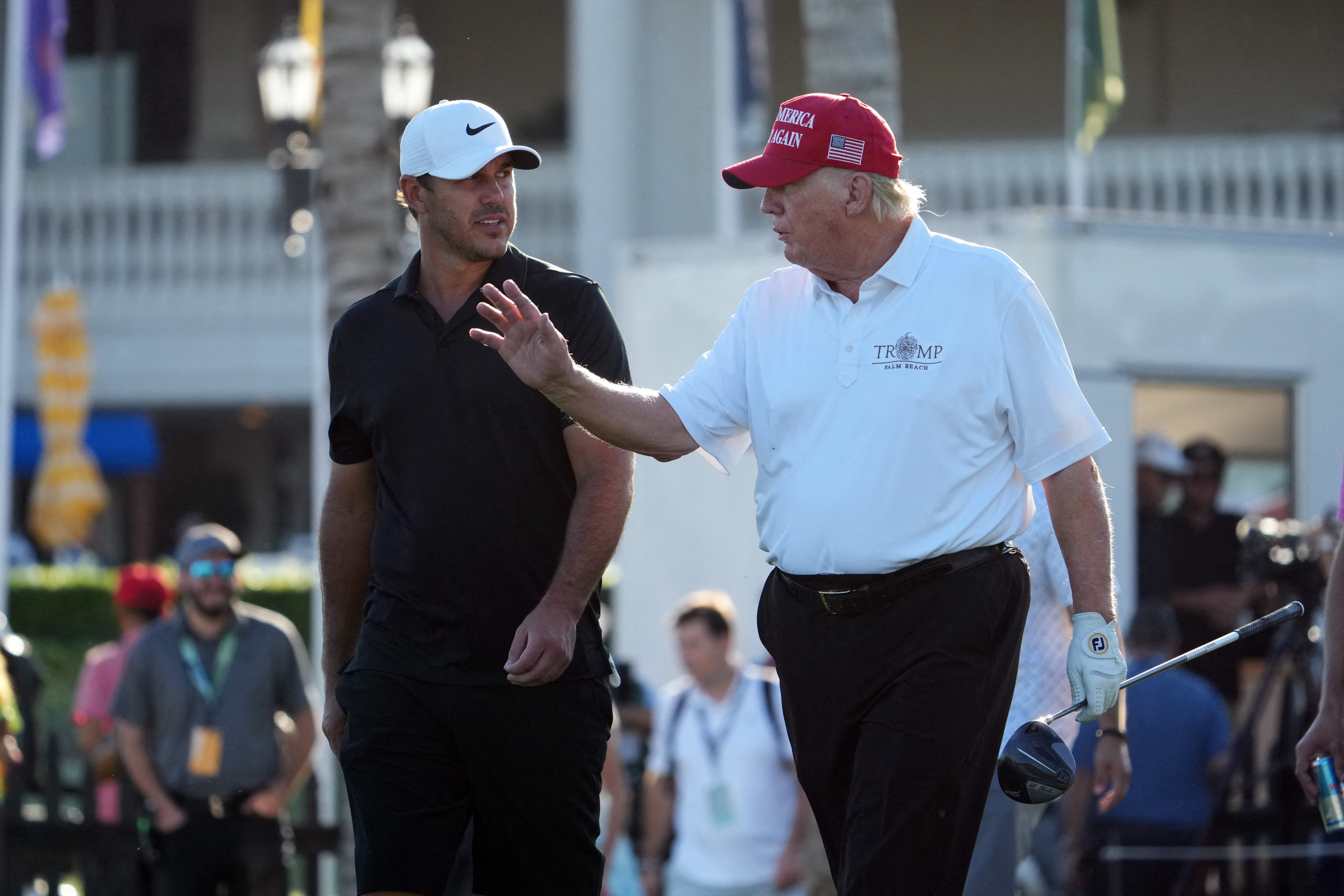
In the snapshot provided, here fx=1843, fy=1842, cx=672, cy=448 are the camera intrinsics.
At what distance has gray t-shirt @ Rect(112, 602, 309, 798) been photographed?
7770 mm

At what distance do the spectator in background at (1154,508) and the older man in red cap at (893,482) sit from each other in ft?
18.2

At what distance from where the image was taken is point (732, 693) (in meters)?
7.49

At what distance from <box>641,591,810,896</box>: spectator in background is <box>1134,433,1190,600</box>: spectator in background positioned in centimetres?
264

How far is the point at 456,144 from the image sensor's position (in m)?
4.10

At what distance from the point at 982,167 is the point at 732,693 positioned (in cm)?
1255

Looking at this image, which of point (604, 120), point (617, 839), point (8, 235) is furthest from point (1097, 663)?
point (604, 120)

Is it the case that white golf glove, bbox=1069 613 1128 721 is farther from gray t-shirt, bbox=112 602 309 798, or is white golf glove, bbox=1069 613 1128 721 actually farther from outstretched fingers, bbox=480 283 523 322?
gray t-shirt, bbox=112 602 309 798

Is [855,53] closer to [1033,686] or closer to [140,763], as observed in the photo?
[140,763]

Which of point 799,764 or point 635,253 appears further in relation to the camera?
point 635,253

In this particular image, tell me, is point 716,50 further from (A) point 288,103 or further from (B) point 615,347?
(B) point 615,347

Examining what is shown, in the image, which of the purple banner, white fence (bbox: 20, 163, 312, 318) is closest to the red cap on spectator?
the purple banner

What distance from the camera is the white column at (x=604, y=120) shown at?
20609 millimetres

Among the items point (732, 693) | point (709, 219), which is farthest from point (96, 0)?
point (732, 693)

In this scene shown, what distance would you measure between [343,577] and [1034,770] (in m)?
1.69
